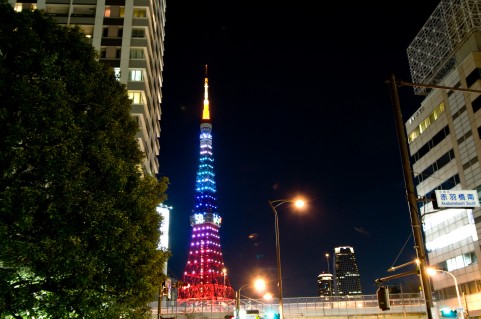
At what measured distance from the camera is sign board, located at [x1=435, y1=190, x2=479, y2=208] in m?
13.8

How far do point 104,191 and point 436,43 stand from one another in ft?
244

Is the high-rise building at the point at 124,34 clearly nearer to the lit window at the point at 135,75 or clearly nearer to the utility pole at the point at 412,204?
the lit window at the point at 135,75

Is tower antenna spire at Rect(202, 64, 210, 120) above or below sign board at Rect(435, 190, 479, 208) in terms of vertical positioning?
above

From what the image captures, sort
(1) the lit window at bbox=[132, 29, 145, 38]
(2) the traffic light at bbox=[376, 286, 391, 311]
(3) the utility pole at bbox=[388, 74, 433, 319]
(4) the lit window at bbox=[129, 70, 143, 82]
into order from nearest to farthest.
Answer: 1. (3) the utility pole at bbox=[388, 74, 433, 319]
2. (2) the traffic light at bbox=[376, 286, 391, 311]
3. (4) the lit window at bbox=[129, 70, 143, 82]
4. (1) the lit window at bbox=[132, 29, 145, 38]

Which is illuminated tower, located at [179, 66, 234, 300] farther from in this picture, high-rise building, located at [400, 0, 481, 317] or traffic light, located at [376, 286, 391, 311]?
traffic light, located at [376, 286, 391, 311]

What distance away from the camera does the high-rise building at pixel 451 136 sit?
217 feet

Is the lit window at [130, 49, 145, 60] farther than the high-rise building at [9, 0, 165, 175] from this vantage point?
Yes

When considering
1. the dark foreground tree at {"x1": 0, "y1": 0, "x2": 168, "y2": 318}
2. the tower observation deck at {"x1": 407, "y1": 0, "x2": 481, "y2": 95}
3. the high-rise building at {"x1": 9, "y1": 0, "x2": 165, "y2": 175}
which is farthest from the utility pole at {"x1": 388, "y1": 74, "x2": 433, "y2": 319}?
the tower observation deck at {"x1": 407, "y1": 0, "x2": 481, "y2": 95}

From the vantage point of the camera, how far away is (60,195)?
15.1m

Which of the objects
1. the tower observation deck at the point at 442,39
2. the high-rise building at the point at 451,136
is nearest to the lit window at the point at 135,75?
the high-rise building at the point at 451,136

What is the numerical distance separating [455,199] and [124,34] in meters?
58.1

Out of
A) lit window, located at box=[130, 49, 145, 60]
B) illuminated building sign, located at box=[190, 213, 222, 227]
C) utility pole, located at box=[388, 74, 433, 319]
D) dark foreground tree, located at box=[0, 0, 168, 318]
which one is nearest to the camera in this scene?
utility pole, located at box=[388, 74, 433, 319]

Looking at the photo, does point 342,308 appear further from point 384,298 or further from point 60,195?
point 60,195

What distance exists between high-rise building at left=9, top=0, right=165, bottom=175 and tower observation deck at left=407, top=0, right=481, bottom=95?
4644 cm
